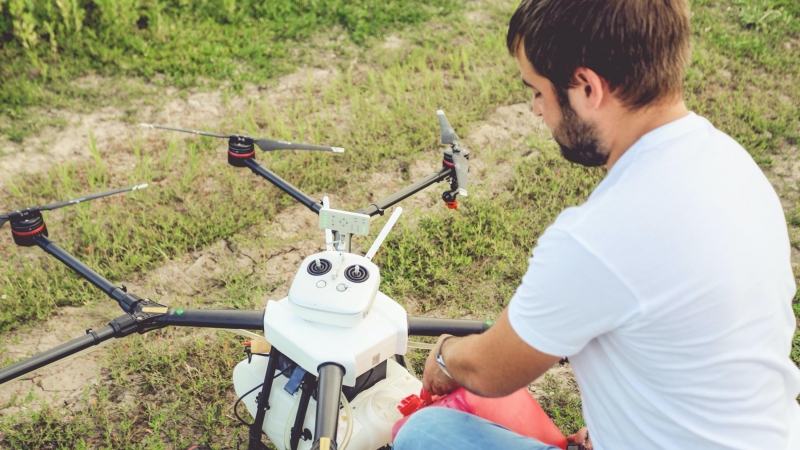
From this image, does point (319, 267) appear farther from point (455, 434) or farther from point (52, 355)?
point (52, 355)

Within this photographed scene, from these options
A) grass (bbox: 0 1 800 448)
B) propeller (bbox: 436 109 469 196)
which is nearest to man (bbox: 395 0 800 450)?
propeller (bbox: 436 109 469 196)

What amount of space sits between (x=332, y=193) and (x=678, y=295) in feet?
9.39

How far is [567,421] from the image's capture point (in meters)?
2.80

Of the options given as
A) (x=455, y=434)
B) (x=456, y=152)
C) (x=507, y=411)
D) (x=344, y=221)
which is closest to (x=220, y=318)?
(x=344, y=221)

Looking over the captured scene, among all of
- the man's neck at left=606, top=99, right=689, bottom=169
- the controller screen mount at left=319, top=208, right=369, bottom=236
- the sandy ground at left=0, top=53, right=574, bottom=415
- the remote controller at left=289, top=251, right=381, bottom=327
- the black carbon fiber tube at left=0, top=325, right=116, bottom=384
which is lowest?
the sandy ground at left=0, top=53, right=574, bottom=415

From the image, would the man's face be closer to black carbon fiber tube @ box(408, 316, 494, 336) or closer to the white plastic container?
black carbon fiber tube @ box(408, 316, 494, 336)

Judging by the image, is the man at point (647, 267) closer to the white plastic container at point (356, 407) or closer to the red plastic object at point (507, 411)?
the red plastic object at point (507, 411)

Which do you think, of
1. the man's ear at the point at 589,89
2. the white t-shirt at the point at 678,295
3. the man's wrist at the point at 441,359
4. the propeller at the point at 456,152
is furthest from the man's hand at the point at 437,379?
the propeller at the point at 456,152

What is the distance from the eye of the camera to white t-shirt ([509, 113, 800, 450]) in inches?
51.4

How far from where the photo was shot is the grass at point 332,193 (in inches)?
110

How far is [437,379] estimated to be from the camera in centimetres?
193

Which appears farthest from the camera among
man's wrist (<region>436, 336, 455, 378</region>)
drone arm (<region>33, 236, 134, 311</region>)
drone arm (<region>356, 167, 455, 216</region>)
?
drone arm (<region>356, 167, 455, 216</region>)

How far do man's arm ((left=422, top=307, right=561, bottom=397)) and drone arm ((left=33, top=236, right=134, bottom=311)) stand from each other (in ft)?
3.78

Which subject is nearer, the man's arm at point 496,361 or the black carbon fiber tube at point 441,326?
the man's arm at point 496,361
